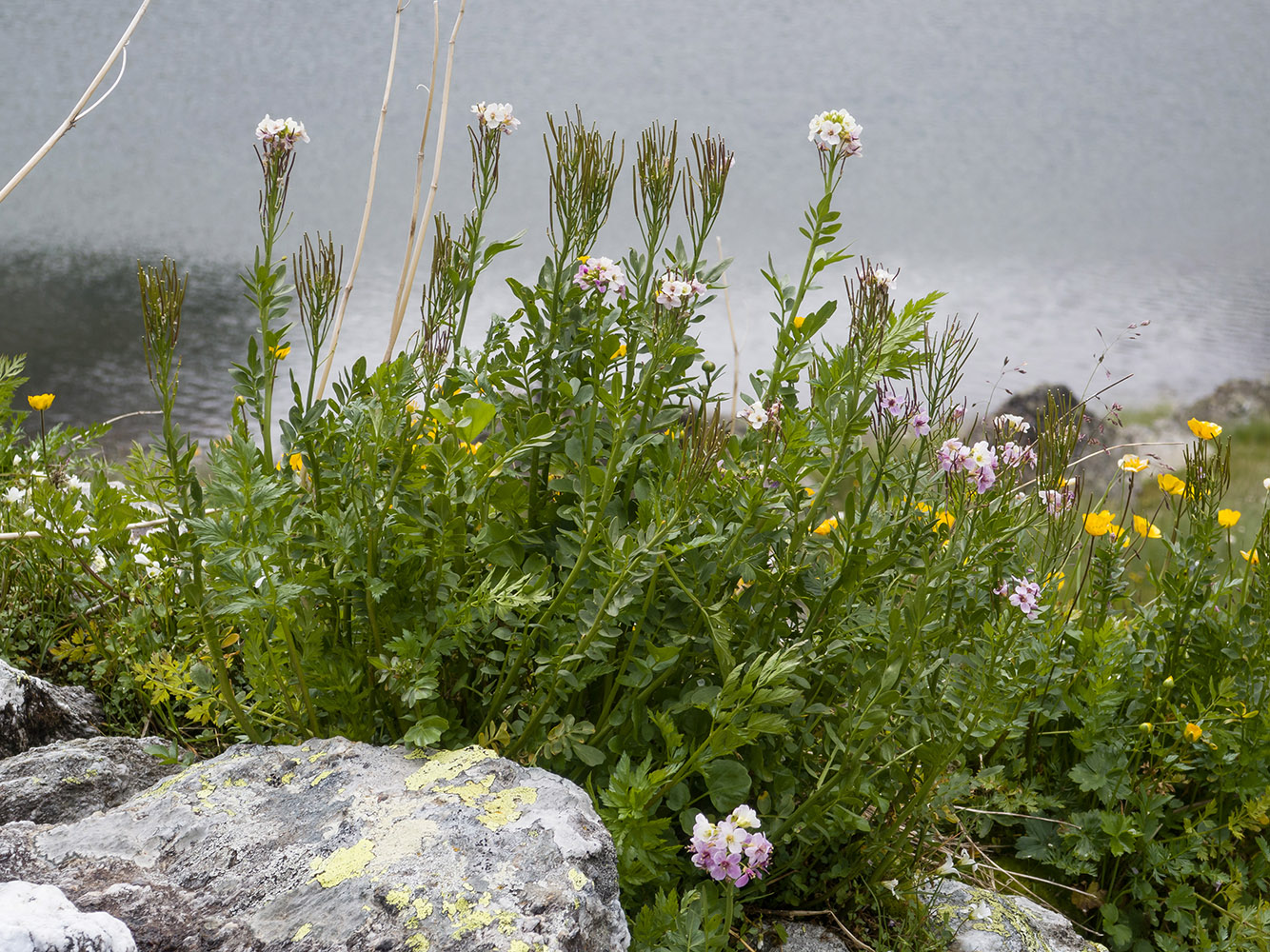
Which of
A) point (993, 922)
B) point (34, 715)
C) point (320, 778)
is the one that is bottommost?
point (993, 922)

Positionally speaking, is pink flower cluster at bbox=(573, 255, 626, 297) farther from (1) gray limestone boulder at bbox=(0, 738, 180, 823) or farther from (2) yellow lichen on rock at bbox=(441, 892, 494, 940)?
(1) gray limestone boulder at bbox=(0, 738, 180, 823)

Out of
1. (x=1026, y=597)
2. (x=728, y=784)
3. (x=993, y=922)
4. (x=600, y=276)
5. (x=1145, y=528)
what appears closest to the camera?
(x=728, y=784)

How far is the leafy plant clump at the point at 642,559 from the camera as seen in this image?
159 cm

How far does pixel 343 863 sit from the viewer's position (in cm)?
132

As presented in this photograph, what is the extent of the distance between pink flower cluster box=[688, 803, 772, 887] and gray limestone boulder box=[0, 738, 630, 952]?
0.15m

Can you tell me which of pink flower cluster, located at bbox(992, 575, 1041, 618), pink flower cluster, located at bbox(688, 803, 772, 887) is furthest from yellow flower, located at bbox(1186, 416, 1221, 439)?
pink flower cluster, located at bbox(688, 803, 772, 887)

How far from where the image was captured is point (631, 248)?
1832 mm

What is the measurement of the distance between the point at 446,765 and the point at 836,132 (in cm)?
137

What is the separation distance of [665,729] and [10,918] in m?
0.95

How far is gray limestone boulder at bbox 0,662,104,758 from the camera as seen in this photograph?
192 centimetres

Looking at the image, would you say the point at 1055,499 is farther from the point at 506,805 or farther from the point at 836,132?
the point at 506,805

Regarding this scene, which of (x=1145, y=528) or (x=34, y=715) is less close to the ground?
(x=1145, y=528)

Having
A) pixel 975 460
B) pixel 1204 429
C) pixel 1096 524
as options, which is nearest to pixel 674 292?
pixel 975 460

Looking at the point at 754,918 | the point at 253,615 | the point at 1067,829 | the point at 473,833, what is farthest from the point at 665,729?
the point at 1067,829
